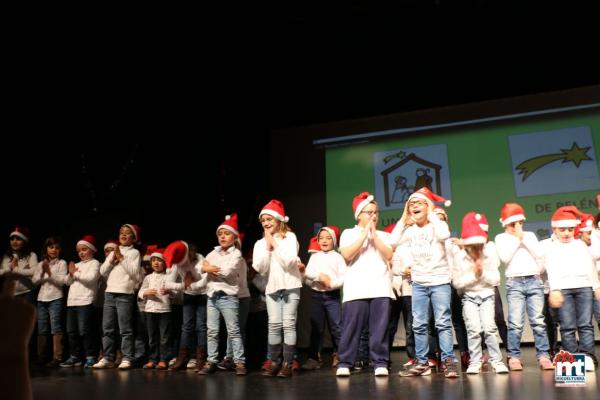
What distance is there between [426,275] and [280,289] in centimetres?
103

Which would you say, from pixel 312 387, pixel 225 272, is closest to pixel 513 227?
pixel 312 387

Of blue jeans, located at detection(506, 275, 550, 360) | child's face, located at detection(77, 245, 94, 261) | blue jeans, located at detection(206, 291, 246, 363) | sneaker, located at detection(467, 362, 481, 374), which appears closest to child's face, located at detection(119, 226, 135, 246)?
child's face, located at detection(77, 245, 94, 261)

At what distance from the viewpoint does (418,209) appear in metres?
3.87

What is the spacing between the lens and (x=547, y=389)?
2.99m

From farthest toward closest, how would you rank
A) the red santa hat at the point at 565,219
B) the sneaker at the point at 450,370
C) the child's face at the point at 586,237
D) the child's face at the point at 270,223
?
the child's face at the point at 586,237 < the child's face at the point at 270,223 < the red santa hat at the point at 565,219 < the sneaker at the point at 450,370

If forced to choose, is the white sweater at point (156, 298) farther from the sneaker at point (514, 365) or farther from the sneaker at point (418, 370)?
the sneaker at point (514, 365)

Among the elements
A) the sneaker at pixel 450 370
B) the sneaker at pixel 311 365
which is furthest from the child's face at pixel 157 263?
the sneaker at pixel 450 370

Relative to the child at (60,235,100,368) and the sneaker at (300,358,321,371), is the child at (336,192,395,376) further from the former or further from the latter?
the child at (60,235,100,368)

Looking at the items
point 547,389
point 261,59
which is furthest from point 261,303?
point 547,389

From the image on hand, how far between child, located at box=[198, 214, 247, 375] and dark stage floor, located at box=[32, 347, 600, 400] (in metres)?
0.18

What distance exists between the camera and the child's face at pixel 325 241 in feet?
16.4

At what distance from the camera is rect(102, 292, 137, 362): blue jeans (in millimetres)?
5066

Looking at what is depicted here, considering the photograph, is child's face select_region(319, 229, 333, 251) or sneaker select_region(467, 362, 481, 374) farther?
child's face select_region(319, 229, 333, 251)

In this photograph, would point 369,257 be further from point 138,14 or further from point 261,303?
point 138,14
